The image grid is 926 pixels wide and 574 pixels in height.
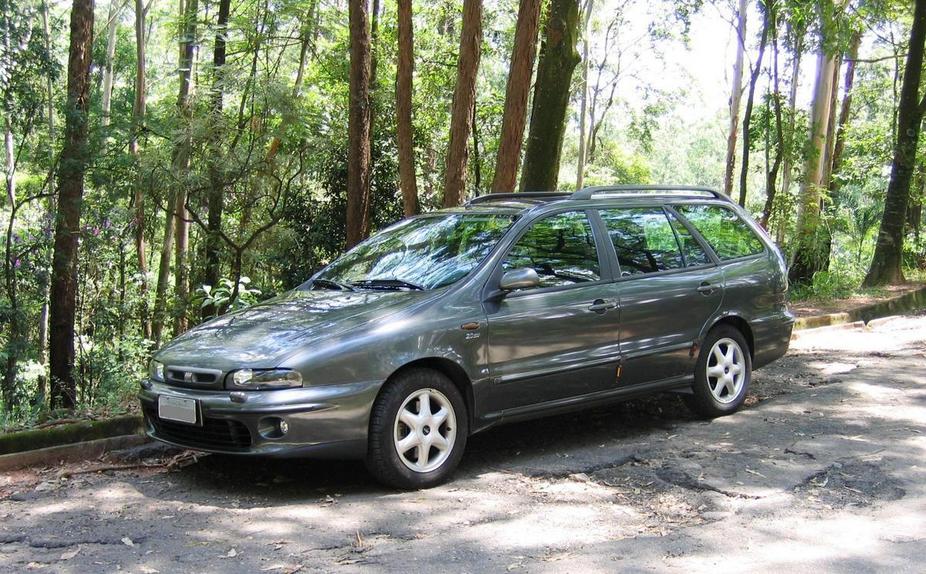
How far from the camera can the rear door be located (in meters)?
6.35

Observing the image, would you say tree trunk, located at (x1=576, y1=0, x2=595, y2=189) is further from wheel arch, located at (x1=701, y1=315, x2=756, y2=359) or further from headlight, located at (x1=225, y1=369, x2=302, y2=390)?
headlight, located at (x1=225, y1=369, x2=302, y2=390)

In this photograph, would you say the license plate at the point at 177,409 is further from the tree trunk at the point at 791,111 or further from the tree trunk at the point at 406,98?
the tree trunk at the point at 791,111

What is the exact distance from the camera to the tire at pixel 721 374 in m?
6.86

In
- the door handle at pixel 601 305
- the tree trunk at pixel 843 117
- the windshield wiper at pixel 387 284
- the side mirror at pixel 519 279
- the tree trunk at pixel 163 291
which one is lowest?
the tree trunk at pixel 163 291

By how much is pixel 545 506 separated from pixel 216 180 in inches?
369

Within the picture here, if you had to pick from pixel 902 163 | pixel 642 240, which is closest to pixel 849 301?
pixel 902 163

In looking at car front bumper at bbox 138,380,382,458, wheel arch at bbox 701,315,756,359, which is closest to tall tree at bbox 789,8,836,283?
wheel arch at bbox 701,315,756,359

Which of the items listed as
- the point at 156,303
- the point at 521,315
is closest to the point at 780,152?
the point at 156,303

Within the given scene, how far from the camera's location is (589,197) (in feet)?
21.6

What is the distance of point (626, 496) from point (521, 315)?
131 centimetres

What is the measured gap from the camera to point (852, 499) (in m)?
4.96

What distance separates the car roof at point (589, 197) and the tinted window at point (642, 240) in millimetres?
138

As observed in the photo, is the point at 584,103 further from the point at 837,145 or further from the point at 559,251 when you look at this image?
the point at 559,251

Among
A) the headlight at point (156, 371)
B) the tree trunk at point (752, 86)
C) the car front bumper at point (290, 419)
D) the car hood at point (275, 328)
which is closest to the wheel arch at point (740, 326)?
the car hood at point (275, 328)
